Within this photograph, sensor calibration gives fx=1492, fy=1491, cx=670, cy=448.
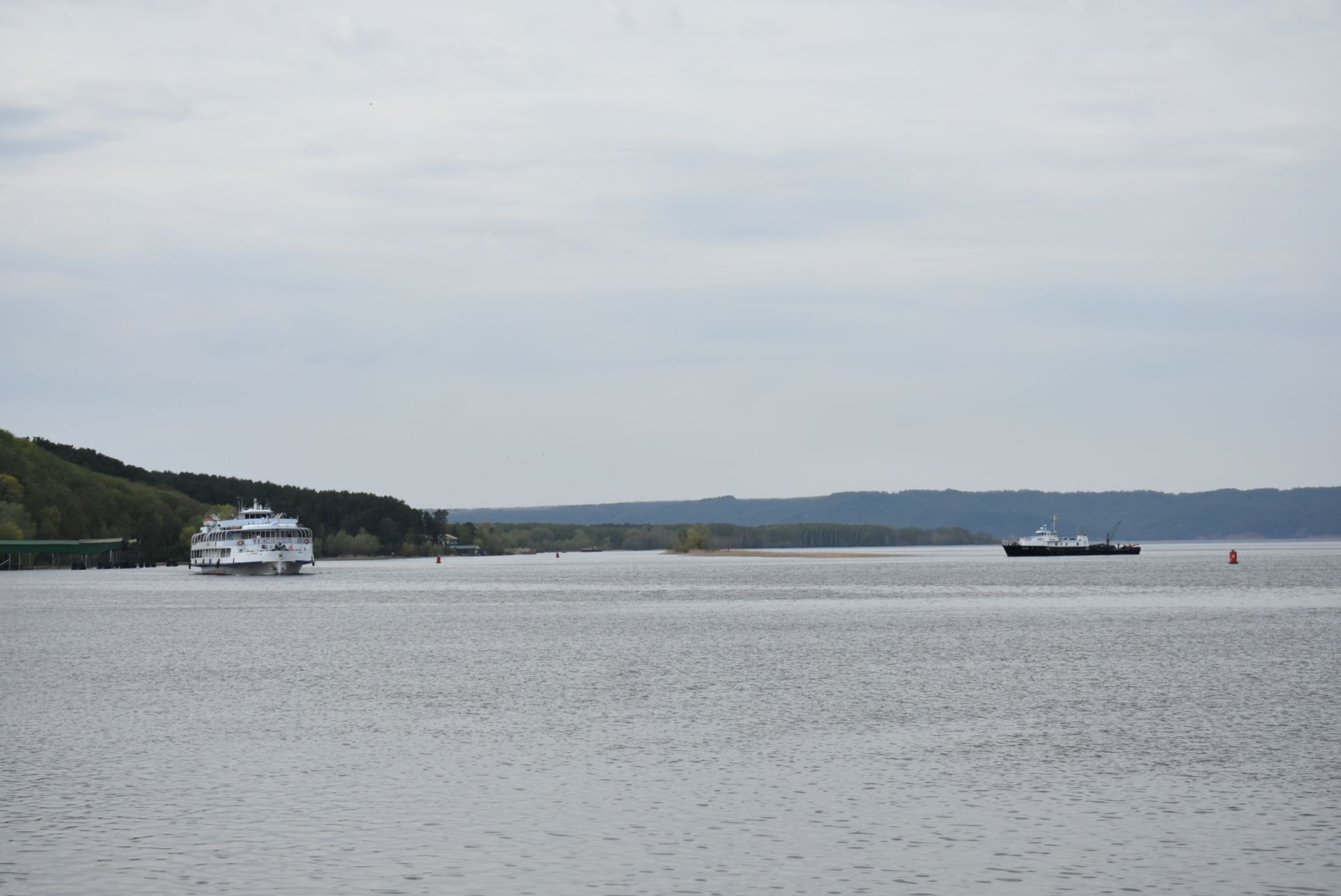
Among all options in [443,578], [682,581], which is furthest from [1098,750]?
[443,578]

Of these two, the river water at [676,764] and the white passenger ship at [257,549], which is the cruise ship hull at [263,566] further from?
the river water at [676,764]

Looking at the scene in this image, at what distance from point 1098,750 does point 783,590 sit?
4178 inches

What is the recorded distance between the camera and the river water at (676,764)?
70.9 ft

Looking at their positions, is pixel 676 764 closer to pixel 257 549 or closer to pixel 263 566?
pixel 257 549

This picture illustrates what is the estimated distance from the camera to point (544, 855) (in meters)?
22.6

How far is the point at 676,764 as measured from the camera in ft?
103

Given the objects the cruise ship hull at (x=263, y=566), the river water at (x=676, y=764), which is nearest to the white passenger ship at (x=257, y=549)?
the cruise ship hull at (x=263, y=566)

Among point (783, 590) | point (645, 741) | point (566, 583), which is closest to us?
point (645, 741)

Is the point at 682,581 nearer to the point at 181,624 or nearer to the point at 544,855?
the point at 181,624

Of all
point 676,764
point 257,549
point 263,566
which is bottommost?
point 676,764

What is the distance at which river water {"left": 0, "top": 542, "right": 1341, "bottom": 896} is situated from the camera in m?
21.6

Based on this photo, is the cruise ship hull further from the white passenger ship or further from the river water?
the river water

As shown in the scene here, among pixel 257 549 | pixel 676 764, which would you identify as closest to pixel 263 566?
pixel 257 549

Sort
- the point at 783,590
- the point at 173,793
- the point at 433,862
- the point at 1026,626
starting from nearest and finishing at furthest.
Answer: the point at 433,862 < the point at 173,793 < the point at 1026,626 < the point at 783,590
